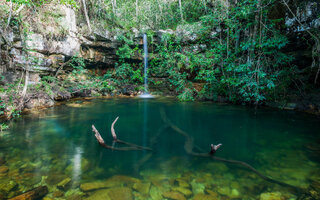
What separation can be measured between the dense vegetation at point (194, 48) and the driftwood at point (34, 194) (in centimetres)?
441

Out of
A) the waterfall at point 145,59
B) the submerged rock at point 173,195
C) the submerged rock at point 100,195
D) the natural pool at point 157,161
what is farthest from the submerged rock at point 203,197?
the waterfall at point 145,59

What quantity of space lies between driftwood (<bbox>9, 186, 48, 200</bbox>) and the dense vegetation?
441 cm

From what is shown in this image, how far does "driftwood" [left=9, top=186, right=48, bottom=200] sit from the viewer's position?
1950 millimetres

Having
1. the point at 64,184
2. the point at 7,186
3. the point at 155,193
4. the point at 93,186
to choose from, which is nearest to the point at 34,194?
the point at 64,184

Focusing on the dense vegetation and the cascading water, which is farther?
the cascading water

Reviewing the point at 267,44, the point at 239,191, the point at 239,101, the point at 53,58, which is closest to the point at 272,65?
the point at 267,44

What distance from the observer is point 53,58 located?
29.8 ft

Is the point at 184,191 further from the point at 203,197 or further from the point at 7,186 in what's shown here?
the point at 7,186

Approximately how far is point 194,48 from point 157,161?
Result: 9.34 meters

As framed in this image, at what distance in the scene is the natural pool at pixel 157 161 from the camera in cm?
220

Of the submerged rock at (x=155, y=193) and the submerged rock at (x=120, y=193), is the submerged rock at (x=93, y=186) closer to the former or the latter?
the submerged rock at (x=120, y=193)

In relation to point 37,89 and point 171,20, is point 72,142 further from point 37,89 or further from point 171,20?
point 171,20

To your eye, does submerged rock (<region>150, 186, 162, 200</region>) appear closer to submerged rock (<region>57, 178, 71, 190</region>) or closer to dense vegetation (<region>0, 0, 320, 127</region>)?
submerged rock (<region>57, 178, 71, 190</region>)

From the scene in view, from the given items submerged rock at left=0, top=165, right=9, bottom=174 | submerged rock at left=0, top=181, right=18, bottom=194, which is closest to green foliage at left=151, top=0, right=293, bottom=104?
submerged rock at left=0, top=181, right=18, bottom=194
